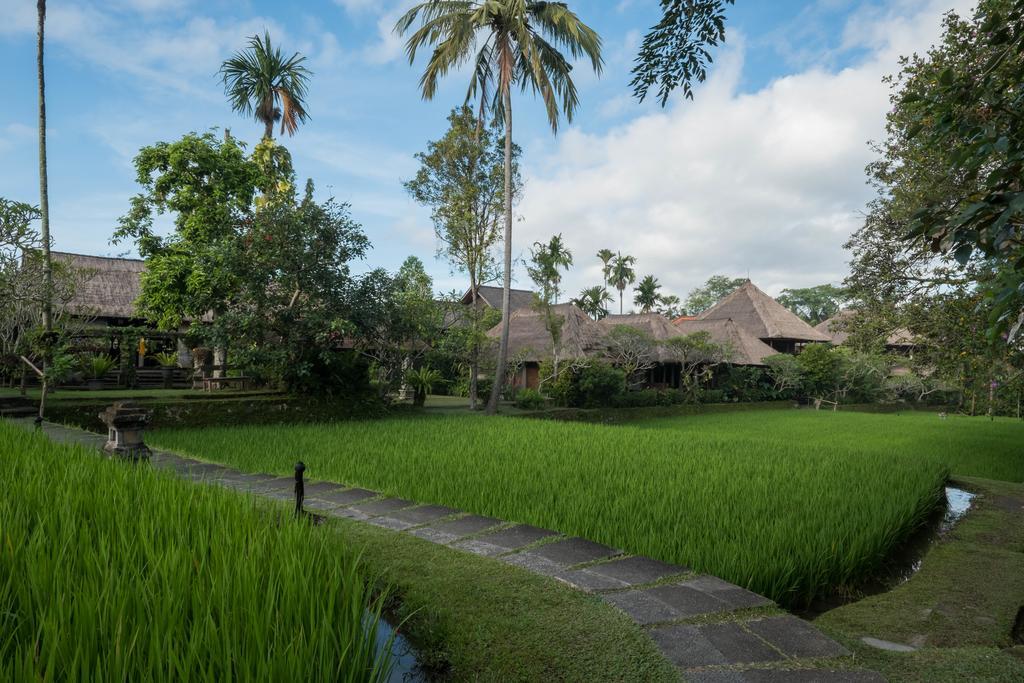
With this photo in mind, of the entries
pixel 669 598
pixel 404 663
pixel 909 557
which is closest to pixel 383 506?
pixel 404 663

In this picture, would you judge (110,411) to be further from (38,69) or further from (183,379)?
(38,69)

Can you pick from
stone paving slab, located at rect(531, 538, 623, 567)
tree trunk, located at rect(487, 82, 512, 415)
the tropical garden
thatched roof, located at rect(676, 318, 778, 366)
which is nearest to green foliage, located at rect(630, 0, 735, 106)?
the tropical garden

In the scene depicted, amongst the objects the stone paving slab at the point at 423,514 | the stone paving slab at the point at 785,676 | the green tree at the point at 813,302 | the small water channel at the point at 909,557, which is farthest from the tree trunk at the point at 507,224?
the green tree at the point at 813,302

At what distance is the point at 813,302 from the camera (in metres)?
57.4

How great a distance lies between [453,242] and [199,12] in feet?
51.6

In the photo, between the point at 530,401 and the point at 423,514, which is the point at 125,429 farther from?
the point at 530,401

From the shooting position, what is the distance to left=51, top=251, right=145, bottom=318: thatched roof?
19484mm

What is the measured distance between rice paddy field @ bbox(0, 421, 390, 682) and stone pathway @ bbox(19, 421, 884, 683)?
1.02m

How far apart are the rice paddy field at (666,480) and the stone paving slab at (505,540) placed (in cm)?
40

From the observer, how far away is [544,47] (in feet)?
47.6

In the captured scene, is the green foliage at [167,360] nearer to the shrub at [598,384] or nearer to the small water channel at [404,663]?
the shrub at [598,384]

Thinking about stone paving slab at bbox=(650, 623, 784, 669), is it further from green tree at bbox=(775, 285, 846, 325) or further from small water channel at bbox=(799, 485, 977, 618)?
green tree at bbox=(775, 285, 846, 325)

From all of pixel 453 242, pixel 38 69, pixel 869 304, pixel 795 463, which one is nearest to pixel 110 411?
pixel 795 463

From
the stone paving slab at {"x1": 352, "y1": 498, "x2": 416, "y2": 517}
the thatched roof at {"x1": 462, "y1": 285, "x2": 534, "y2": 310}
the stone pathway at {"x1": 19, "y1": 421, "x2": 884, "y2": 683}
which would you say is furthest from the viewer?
the thatched roof at {"x1": 462, "y1": 285, "x2": 534, "y2": 310}
